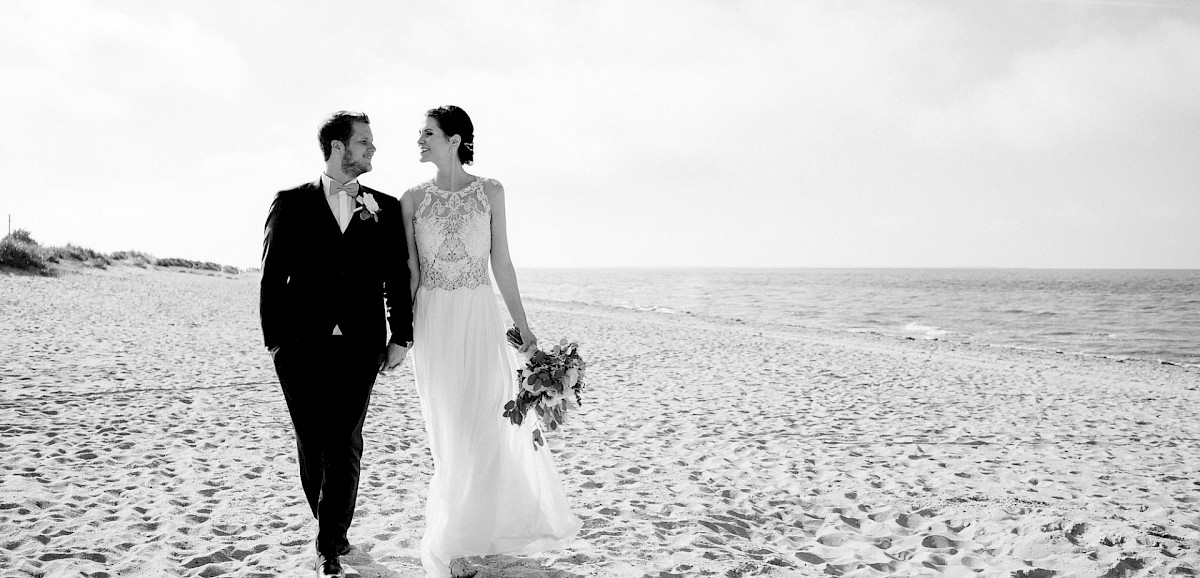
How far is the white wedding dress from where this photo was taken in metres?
3.48

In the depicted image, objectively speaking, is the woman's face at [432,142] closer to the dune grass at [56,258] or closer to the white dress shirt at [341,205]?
the white dress shirt at [341,205]

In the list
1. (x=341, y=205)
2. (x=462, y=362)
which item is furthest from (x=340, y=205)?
(x=462, y=362)

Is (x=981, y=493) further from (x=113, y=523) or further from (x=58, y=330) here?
(x=58, y=330)

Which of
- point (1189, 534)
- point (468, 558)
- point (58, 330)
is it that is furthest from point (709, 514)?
point (58, 330)

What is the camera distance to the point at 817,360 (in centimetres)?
1409

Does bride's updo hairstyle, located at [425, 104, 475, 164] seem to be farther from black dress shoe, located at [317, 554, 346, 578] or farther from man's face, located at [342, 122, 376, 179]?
black dress shoe, located at [317, 554, 346, 578]

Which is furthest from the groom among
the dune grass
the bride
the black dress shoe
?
the dune grass

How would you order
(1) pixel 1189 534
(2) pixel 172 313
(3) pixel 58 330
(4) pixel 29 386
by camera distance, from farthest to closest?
(2) pixel 172 313, (3) pixel 58 330, (4) pixel 29 386, (1) pixel 1189 534

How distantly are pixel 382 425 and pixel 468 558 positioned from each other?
3955 millimetres

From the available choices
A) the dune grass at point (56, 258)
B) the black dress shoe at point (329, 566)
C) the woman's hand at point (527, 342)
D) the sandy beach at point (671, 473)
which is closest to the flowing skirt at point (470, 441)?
the woman's hand at point (527, 342)

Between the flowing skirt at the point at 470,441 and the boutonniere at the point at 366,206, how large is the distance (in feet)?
1.63

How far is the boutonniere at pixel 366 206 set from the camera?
10.7ft

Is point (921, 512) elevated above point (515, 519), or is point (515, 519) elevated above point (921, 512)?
point (515, 519)

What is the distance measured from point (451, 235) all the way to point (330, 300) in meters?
0.65
